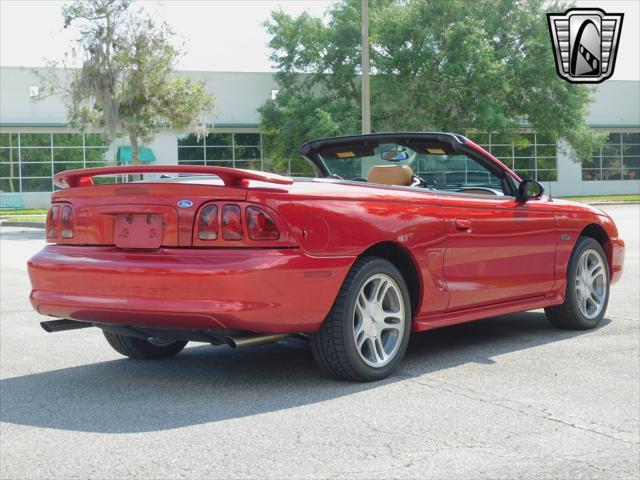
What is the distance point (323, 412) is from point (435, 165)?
8.39 ft

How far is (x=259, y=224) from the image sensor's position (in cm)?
515

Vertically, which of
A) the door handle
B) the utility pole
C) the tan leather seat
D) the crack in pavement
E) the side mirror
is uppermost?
the utility pole

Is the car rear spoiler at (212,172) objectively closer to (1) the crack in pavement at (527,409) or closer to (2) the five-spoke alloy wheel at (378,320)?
(2) the five-spoke alloy wheel at (378,320)

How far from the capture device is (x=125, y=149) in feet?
150

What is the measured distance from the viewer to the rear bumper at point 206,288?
505cm

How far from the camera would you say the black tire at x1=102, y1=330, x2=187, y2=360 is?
6422 millimetres

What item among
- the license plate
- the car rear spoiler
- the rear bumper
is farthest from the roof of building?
the rear bumper

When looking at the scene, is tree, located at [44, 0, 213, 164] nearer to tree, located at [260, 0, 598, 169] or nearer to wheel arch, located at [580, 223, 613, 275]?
tree, located at [260, 0, 598, 169]

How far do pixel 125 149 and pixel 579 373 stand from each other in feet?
136

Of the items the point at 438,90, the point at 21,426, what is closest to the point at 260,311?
the point at 21,426

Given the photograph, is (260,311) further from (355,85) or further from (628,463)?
(355,85)

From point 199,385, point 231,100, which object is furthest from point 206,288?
point 231,100

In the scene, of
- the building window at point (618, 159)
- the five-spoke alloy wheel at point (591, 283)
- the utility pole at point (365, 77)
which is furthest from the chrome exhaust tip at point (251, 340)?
the building window at point (618, 159)

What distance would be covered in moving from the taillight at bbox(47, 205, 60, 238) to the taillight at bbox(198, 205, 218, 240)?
115cm
